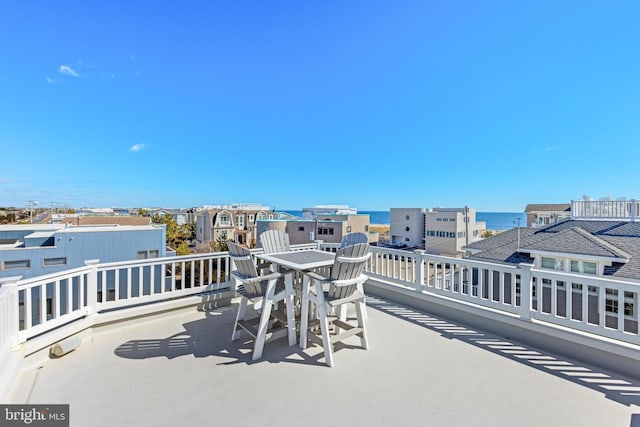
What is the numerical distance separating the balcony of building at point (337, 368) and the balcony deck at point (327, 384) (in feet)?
0.03

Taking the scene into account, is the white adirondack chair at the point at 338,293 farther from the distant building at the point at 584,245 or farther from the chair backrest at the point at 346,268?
the distant building at the point at 584,245

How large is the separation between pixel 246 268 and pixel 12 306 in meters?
1.89

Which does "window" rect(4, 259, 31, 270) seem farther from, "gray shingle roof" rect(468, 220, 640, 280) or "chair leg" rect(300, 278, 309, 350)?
"gray shingle roof" rect(468, 220, 640, 280)

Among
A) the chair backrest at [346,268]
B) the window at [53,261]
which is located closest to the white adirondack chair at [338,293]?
the chair backrest at [346,268]

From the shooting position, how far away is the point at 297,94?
9.37m

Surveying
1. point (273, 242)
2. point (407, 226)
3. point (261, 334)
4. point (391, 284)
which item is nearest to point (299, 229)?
point (407, 226)

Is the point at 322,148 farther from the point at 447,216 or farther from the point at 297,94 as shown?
the point at 447,216

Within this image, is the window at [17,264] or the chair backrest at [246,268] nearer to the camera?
the chair backrest at [246,268]

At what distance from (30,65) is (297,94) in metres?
7.46

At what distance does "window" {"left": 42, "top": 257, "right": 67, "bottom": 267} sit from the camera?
850 centimetres

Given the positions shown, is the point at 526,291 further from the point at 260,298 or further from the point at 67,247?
the point at 67,247

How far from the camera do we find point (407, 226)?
2803cm

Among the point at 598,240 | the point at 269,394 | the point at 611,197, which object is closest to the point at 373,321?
the point at 269,394

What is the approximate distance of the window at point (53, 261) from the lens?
8.50 metres
